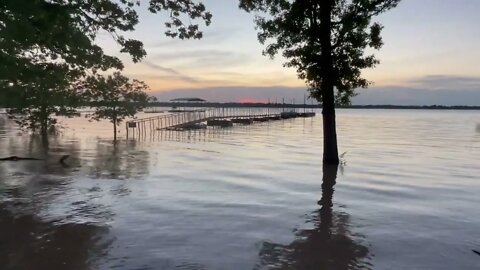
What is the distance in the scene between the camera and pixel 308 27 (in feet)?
74.1

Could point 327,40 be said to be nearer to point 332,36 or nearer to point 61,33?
point 332,36

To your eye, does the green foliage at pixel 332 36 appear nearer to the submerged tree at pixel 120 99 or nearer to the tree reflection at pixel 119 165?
the tree reflection at pixel 119 165

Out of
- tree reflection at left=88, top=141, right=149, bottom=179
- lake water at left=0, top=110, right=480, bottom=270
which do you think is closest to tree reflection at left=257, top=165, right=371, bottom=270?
lake water at left=0, top=110, right=480, bottom=270

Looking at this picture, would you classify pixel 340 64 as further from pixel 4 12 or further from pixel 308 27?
pixel 4 12

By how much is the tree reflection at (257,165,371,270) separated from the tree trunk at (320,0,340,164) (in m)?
Result: 12.4

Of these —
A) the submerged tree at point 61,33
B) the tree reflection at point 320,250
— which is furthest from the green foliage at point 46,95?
the tree reflection at point 320,250

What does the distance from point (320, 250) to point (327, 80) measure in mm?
14906

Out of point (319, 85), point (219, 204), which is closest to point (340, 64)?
point (319, 85)

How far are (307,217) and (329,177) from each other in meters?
7.67

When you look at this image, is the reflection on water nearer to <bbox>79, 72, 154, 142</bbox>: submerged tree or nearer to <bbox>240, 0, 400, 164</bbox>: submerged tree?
<bbox>240, 0, 400, 164</bbox>: submerged tree

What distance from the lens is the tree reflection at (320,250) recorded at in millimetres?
7934

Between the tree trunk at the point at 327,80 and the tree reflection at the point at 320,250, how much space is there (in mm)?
12371

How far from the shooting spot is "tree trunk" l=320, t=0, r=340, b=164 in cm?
2230

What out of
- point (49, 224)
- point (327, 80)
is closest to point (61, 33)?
point (49, 224)
